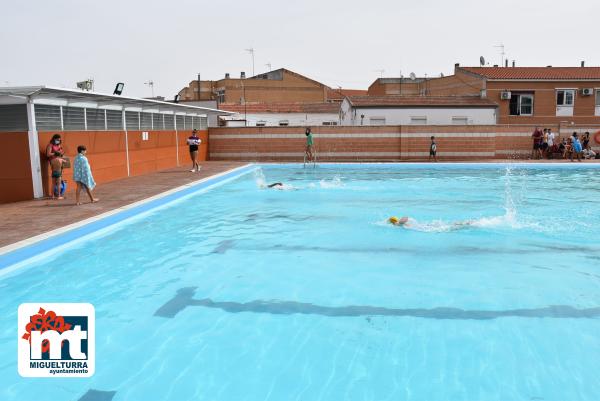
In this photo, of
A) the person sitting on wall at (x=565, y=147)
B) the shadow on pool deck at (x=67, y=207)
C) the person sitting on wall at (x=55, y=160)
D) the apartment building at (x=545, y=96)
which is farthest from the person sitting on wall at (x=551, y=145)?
the person sitting on wall at (x=55, y=160)

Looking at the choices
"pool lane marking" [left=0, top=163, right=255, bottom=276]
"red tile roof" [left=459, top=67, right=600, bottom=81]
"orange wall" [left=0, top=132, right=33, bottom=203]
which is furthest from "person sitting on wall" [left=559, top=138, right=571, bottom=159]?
"orange wall" [left=0, top=132, right=33, bottom=203]

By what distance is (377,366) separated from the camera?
16.0ft

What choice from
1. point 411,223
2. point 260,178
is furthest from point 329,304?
point 260,178

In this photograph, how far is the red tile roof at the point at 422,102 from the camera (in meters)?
31.3

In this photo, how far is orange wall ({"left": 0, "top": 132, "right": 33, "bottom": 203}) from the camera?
12.4 m

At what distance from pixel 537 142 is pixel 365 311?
73.3ft

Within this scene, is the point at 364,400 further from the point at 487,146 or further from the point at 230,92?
the point at 230,92

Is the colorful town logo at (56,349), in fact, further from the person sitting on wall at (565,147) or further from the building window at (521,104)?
the building window at (521,104)

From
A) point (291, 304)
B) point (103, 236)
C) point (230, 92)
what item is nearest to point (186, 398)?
point (291, 304)

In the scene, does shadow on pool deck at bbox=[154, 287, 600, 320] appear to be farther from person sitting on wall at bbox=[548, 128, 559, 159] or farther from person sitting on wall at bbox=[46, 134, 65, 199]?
person sitting on wall at bbox=[548, 128, 559, 159]

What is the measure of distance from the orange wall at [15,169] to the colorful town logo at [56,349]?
28.3 feet

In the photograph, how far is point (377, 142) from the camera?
87.8ft

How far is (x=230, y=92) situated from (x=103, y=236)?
145 ft

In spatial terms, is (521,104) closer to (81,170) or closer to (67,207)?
(81,170)
